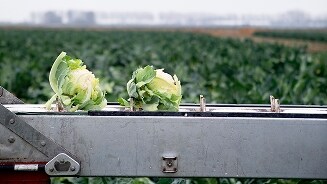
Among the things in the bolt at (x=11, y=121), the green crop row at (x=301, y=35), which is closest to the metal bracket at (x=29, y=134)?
the bolt at (x=11, y=121)

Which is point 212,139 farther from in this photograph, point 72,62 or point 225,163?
point 72,62

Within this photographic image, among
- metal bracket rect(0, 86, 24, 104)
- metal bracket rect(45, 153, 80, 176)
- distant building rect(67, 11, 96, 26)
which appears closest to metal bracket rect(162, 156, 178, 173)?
metal bracket rect(45, 153, 80, 176)

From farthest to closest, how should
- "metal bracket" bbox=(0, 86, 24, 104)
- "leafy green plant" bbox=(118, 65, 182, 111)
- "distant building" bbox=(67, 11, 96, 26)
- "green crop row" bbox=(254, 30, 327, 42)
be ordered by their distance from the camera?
1. "distant building" bbox=(67, 11, 96, 26)
2. "green crop row" bbox=(254, 30, 327, 42)
3. "metal bracket" bbox=(0, 86, 24, 104)
4. "leafy green plant" bbox=(118, 65, 182, 111)

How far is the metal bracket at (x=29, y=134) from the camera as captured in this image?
2049mm

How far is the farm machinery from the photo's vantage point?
2057mm

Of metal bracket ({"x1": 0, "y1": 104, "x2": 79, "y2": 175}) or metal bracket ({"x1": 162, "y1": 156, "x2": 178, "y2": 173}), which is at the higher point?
metal bracket ({"x1": 0, "y1": 104, "x2": 79, "y2": 175})

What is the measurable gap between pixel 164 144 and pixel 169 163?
0.07 m

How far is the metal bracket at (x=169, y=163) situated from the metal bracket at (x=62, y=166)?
0.28 metres

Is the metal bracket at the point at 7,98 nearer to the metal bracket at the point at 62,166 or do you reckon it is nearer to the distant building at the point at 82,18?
the metal bracket at the point at 62,166

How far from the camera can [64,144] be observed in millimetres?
2098

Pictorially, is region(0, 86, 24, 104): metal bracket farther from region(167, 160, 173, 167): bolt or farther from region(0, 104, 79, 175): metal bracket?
region(167, 160, 173, 167): bolt

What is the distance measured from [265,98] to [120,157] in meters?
4.01

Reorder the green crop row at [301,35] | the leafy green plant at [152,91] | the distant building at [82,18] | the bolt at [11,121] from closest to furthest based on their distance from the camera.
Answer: the bolt at [11,121]
the leafy green plant at [152,91]
the green crop row at [301,35]
the distant building at [82,18]

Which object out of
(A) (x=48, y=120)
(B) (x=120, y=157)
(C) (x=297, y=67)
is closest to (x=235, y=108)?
(B) (x=120, y=157)
